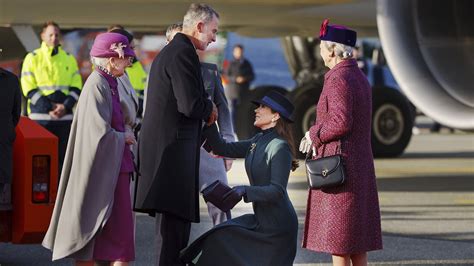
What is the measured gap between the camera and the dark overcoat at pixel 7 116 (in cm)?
807

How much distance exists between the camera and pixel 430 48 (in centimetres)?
1123

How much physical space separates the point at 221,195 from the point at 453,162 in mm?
11058

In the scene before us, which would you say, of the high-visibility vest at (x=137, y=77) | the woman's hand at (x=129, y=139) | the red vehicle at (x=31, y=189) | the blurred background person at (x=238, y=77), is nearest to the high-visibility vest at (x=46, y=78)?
the high-visibility vest at (x=137, y=77)

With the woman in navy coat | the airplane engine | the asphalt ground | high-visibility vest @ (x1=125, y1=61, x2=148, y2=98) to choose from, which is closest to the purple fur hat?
the woman in navy coat

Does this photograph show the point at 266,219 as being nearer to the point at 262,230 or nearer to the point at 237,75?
the point at 262,230

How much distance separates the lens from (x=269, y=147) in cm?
732

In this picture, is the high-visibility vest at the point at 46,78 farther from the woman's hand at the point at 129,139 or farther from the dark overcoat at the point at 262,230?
the dark overcoat at the point at 262,230

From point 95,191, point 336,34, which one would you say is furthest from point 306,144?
point 95,191

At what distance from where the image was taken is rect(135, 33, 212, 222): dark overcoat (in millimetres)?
7082

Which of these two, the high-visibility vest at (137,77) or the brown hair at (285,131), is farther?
the high-visibility vest at (137,77)

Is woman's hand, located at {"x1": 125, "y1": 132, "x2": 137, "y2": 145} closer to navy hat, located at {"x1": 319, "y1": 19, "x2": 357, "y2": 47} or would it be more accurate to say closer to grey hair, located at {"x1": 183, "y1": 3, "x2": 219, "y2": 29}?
grey hair, located at {"x1": 183, "y1": 3, "x2": 219, "y2": 29}

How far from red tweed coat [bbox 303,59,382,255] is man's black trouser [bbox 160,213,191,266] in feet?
2.21

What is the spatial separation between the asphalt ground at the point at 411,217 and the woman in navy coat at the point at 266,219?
5.59 ft

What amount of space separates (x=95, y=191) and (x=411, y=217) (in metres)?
4.77
